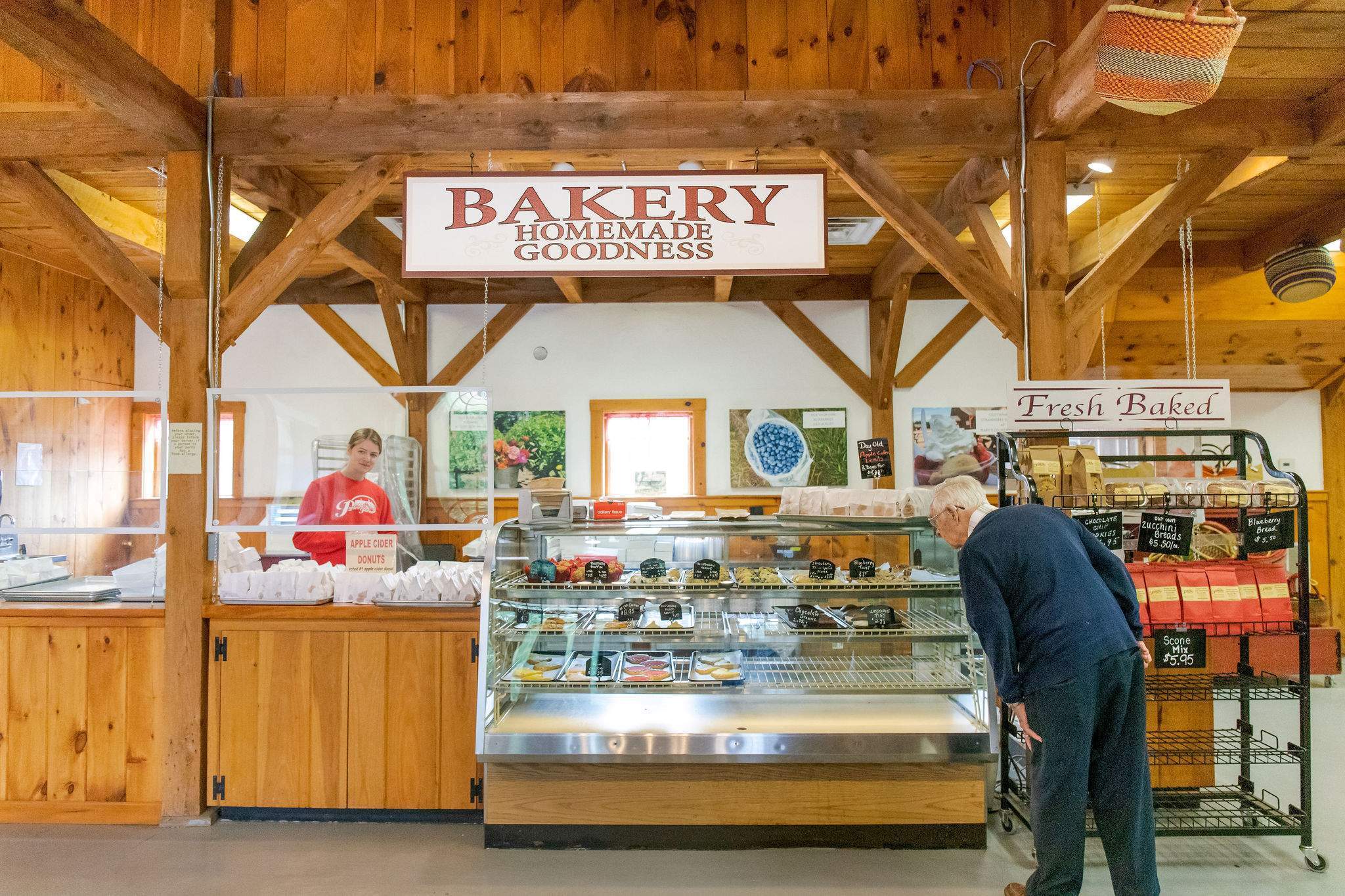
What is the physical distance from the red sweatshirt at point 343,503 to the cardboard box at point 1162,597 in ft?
10.7

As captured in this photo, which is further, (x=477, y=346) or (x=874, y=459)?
(x=477, y=346)

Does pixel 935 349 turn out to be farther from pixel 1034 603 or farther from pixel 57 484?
pixel 57 484

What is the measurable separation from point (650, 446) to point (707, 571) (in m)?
4.07

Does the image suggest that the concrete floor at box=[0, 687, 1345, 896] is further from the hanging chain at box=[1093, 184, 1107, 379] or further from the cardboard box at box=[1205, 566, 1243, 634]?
the hanging chain at box=[1093, 184, 1107, 379]

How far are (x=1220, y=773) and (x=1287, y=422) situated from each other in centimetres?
409

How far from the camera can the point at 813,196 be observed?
358 cm

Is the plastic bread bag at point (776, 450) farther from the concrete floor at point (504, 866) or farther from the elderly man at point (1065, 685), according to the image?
the elderly man at point (1065, 685)

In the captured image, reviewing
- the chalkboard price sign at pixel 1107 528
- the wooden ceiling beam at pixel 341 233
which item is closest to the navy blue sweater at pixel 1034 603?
the chalkboard price sign at pixel 1107 528

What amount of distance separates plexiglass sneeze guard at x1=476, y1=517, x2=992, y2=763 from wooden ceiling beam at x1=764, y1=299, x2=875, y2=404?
3.80m

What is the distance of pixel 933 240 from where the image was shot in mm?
3760

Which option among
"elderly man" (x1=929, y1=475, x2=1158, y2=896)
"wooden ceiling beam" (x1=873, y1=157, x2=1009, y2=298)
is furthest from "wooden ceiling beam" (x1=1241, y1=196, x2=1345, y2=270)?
"elderly man" (x1=929, y1=475, x2=1158, y2=896)

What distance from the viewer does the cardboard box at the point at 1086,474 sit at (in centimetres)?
324

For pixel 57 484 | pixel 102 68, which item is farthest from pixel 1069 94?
pixel 57 484

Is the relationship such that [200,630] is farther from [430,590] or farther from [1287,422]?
[1287,422]
